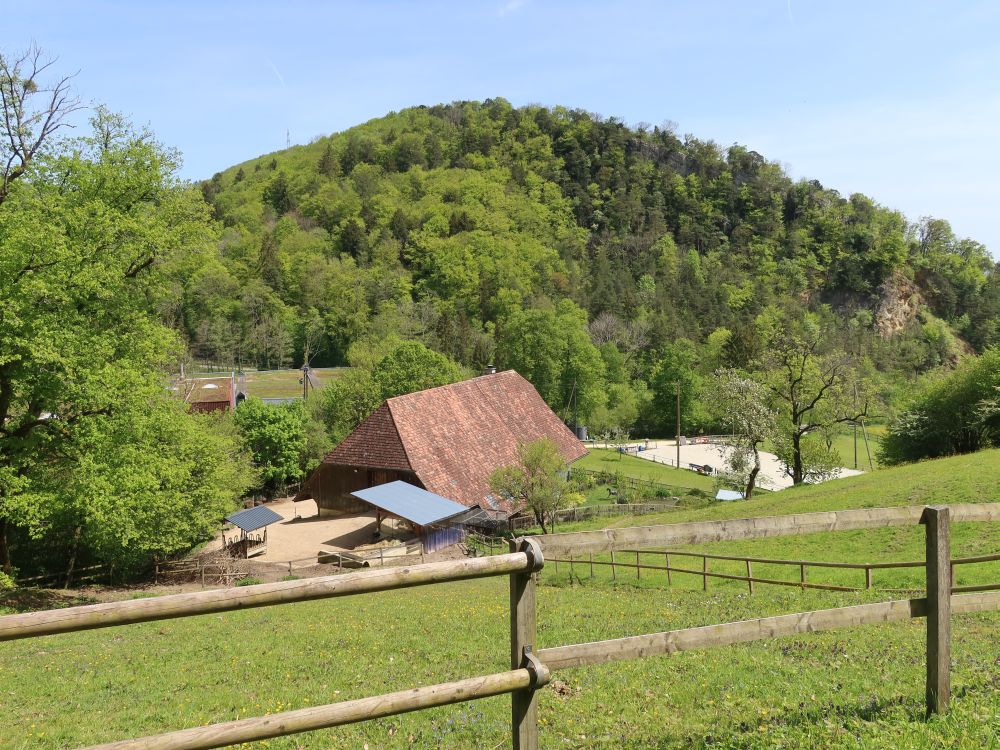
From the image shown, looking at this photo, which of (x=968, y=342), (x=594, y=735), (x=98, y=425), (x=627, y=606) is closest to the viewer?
(x=594, y=735)

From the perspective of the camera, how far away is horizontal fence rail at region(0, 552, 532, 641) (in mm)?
3037

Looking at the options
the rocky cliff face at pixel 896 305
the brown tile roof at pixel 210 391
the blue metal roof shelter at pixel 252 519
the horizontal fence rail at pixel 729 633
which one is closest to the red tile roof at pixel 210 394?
the brown tile roof at pixel 210 391

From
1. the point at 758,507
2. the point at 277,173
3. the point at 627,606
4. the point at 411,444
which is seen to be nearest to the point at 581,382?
the point at 411,444

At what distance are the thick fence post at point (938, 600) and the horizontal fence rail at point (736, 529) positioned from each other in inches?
7.5

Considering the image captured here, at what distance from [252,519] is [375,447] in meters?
7.94

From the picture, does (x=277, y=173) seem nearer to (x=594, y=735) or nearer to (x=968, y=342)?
(x=968, y=342)

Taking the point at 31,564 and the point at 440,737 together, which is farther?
the point at 31,564

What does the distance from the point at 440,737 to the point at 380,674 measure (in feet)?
8.63

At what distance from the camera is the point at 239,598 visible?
3.39m

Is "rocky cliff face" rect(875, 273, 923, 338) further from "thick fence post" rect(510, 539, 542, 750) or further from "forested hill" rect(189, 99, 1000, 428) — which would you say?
"thick fence post" rect(510, 539, 542, 750)

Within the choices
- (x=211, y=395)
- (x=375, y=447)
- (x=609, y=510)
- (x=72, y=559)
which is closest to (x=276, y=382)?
(x=211, y=395)

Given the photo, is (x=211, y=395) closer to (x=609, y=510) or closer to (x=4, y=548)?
(x=609, y=510)

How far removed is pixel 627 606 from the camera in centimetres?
1220

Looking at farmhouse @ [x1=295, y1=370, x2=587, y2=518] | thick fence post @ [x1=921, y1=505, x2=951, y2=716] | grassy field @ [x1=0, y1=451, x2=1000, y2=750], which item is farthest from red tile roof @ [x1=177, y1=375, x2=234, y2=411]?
thick fence post @ [x1=921, y1=505, x2=951, y2=716]
